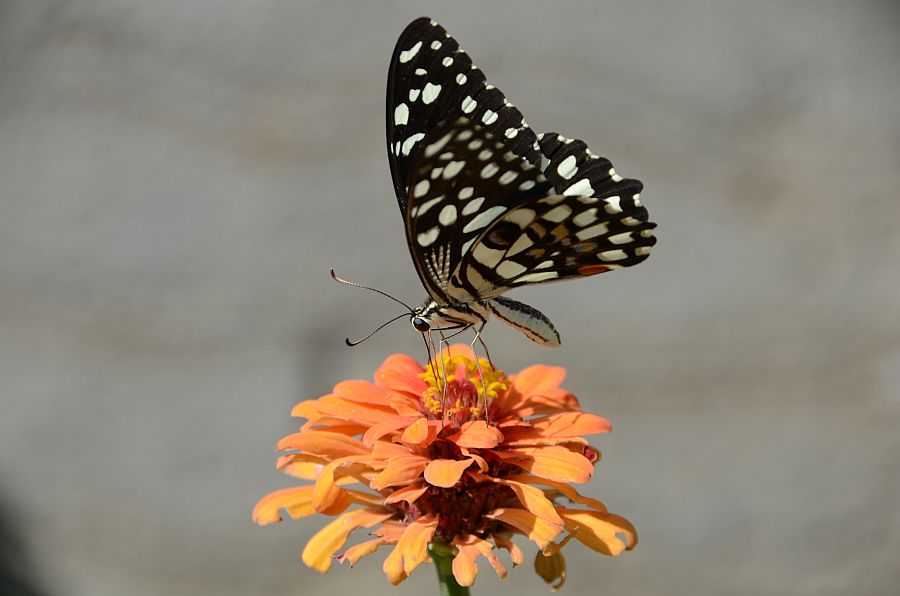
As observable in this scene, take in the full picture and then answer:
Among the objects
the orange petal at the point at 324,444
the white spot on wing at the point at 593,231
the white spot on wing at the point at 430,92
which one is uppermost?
the white spot on wing at the point at 430,92

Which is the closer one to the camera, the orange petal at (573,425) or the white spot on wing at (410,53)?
the orange petal at (573,425)

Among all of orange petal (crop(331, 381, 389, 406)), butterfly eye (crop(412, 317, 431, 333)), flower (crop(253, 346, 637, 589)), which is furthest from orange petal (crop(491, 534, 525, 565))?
butterfly eye (crop(412, 317, 431, 333))

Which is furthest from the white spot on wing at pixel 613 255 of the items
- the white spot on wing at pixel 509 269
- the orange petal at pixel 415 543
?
the orange petal at pixel 415 543

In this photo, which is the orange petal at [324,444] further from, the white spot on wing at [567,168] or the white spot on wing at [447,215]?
the white spot on wing at [567,168]

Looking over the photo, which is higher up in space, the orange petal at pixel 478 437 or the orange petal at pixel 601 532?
the orange petal at pixel 478 437

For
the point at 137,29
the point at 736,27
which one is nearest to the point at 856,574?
the point at 736,27

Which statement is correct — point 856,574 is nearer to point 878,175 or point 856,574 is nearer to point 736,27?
point 878,175

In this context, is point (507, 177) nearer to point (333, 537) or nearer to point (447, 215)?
point (447, 215)

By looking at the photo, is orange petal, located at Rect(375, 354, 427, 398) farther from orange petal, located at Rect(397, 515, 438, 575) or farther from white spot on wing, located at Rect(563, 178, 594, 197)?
white spot on wing, located at Rect(563, 178, 594, 197)
